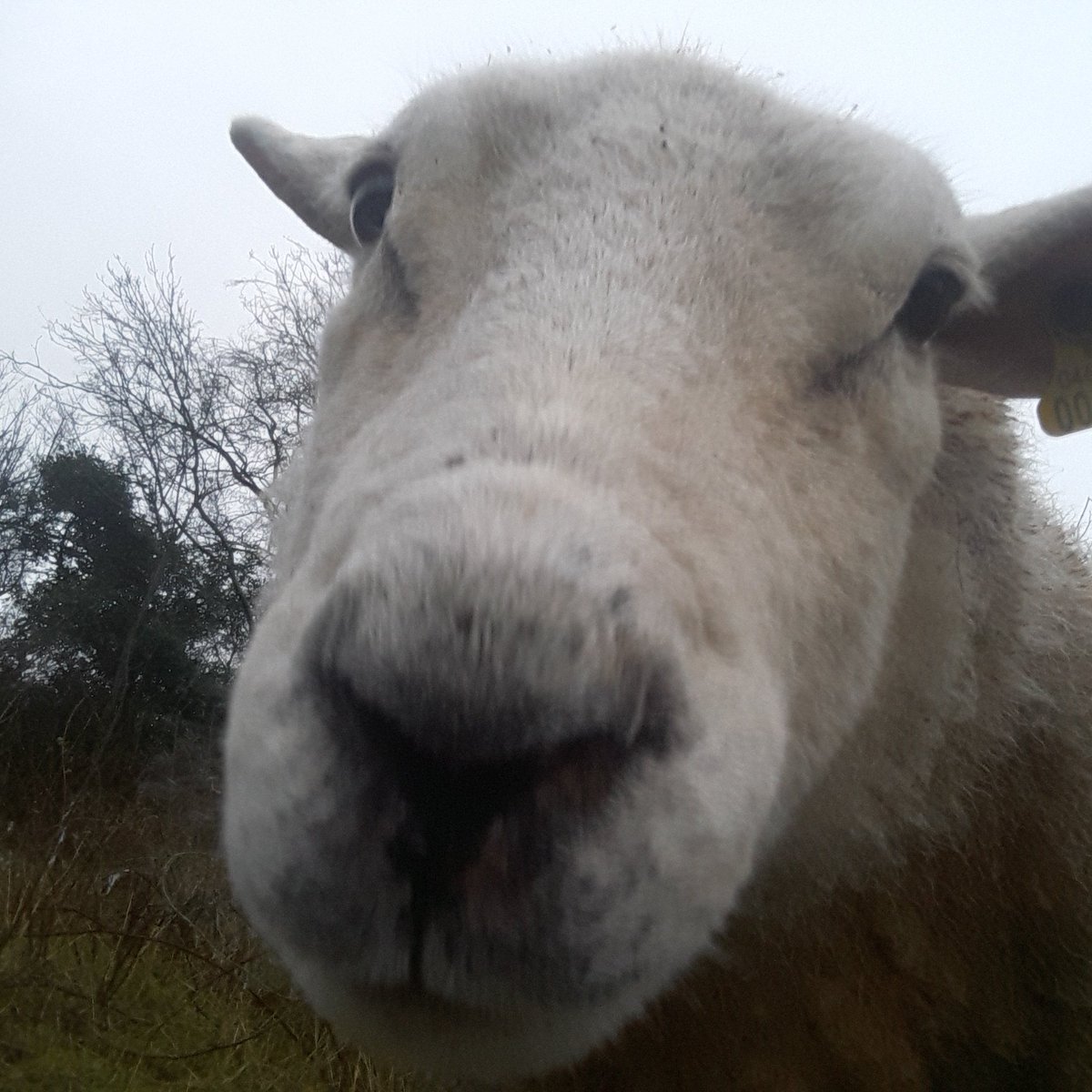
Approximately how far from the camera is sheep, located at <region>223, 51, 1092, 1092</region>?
92 centimetres

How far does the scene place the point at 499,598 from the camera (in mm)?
904

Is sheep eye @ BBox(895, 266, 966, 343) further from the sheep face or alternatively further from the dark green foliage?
the dark green foliage

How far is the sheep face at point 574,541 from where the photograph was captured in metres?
0.91

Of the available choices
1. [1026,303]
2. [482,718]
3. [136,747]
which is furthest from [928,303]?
[136,747]

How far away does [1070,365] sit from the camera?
2.28 meters

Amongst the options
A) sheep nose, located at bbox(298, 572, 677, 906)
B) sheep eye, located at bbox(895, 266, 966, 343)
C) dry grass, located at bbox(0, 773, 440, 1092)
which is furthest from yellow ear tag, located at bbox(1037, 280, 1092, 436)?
dry grass, located at bbox(0, 773, 440, 1092)

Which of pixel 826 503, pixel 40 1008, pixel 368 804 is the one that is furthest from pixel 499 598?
pixel 40 1008

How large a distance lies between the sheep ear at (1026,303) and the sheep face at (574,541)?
0.85 feet

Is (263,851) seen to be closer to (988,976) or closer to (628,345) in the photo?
(628,345)

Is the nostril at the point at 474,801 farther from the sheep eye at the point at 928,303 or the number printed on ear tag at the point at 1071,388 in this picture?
the number printed on ear tag at the point at 1071,388

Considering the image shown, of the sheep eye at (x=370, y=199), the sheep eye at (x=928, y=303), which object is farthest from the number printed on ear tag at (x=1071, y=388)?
the sheep eye at (x=370, y=199)

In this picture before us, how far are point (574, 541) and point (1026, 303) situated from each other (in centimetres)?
182

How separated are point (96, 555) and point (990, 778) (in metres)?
10.9

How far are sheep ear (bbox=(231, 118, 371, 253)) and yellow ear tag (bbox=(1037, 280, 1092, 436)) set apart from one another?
6.25ft
